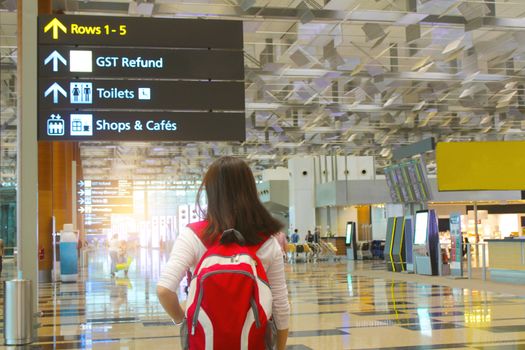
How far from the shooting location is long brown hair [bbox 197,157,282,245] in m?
2.28

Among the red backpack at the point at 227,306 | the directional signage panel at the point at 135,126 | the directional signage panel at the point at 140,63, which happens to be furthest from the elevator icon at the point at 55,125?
the red backpack at the point at 227,306

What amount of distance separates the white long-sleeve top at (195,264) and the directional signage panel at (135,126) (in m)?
5.22

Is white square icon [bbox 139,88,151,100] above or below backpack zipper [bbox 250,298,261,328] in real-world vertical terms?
above

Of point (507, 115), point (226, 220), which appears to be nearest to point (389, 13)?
point (226, 220)

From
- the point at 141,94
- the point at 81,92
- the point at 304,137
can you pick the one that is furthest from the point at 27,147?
the point at 304,137

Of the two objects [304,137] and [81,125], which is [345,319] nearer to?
[81,125]

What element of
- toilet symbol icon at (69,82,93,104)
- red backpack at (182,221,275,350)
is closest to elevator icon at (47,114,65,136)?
toilet symbol icon at (69,82,93,104)

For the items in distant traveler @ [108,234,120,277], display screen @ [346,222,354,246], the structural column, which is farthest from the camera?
display screen @ [346,222,354,246]

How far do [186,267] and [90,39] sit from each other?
18.5 feet

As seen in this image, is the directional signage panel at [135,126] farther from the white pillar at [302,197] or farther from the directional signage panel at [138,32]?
the white pillar at [302,197]

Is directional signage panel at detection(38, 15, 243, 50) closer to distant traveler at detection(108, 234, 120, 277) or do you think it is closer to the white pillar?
distant traveler at detection(108, 234, 120, 277)

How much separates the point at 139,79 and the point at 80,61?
617mm

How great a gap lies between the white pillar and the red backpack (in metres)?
31.4

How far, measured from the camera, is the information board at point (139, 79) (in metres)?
7.36
